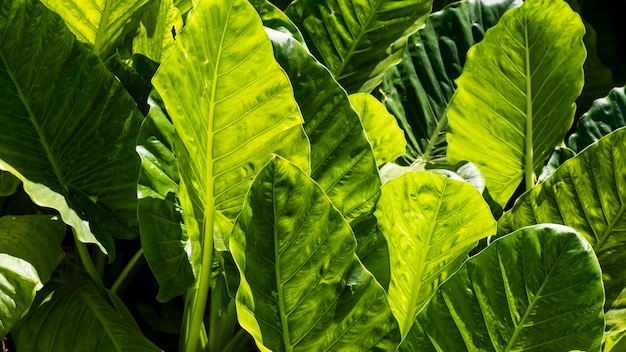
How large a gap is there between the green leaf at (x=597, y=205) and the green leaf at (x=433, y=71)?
1.12ft

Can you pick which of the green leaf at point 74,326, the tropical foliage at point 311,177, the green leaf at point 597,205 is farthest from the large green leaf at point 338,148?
the green leaf at point 74,326

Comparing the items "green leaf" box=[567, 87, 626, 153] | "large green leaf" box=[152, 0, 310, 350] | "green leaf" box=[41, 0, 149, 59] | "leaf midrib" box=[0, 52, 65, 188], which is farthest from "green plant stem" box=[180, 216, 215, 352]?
"green leaf" box=[567, 87, 626, 153]

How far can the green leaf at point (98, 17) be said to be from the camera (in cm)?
121

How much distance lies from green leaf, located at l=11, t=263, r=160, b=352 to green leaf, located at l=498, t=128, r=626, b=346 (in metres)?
0.55

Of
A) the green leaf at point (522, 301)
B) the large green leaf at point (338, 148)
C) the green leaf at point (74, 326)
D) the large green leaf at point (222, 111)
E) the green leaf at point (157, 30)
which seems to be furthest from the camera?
the green leaf at point (157, 30)

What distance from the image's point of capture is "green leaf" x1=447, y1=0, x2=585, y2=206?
1.18 m

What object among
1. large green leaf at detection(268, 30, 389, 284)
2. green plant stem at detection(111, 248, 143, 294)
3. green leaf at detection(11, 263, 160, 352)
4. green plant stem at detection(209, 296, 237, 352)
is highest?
large green leaf at detection(268, 30, 389, 284)

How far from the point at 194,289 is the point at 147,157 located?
9.2 inches

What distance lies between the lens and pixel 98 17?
1.23 m

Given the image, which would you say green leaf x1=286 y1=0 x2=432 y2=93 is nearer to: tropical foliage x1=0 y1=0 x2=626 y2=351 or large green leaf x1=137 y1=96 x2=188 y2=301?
tropical foliage x1=0 y1=0 x2=626 y2=351

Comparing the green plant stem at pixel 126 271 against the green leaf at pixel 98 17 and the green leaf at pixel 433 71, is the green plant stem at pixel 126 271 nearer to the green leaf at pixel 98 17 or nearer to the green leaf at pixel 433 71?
the green leaf at pixel 98 17

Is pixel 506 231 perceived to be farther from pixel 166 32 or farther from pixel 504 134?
pixel 166 32

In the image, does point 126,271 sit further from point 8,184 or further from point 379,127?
point 379,127

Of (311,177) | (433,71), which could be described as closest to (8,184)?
(311,177)
